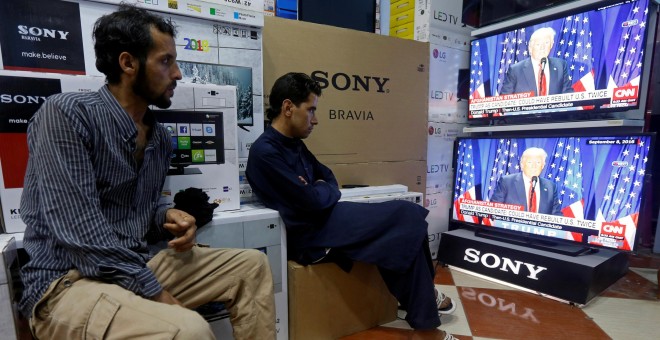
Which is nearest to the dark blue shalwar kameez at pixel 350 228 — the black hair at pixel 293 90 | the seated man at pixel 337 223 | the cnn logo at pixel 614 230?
the seated man at pixel 337 223

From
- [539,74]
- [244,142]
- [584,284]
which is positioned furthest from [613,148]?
[244,142]

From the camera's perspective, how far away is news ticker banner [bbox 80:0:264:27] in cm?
125

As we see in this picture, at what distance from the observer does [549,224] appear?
188cm

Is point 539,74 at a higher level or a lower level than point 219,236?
higher

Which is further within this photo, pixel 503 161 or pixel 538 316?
pixel 503 161

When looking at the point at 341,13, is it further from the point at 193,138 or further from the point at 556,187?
the point at 556,187

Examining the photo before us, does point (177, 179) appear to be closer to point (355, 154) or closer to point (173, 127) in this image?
point (173, 127)

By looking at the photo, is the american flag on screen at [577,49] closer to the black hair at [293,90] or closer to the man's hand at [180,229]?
the black hair at [293,90]

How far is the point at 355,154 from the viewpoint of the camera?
6.38ft

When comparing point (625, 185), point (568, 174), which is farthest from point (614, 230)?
point (568, 174)

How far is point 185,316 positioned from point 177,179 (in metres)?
0.56

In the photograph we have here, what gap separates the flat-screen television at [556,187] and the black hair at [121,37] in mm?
1944

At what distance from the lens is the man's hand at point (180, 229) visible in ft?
3.28

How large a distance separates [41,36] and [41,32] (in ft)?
0.04
